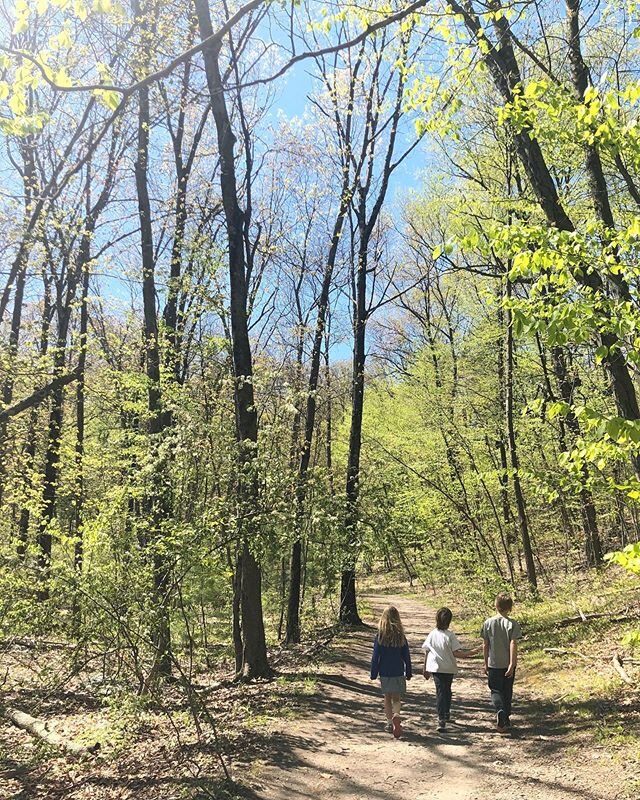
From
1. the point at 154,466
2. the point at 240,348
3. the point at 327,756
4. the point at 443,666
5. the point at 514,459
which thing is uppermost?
the point at 240,348

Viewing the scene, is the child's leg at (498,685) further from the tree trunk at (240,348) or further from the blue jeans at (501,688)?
the tree trunk at (240,348)

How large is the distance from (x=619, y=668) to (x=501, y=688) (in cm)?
197

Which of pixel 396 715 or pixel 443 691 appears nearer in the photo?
pixel 396 715

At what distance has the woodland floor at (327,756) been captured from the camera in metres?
5.14

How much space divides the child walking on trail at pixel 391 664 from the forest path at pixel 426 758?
1.24ft

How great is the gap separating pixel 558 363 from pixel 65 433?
13.7 m

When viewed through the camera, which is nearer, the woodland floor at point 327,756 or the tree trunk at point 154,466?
the woodland floor at point 327,756

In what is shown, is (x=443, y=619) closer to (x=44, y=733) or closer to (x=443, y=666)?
(x=443, y=666)

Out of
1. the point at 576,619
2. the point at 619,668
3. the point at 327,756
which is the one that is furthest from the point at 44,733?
the point at 576,619

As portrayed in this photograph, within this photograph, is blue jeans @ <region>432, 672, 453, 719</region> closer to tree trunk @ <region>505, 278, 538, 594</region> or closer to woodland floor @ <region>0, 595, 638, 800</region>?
woodland floor @ <region>0, 595, 638, 800</region>

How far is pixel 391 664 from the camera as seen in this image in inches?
266

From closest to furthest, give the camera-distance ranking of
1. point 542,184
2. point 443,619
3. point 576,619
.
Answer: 1. point 542,184
2. point 443,619
3. point 576,619

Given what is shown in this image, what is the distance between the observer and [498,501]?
57.4ft

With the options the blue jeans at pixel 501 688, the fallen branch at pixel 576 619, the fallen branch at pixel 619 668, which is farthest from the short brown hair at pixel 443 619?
the fallen branch at pixel 576 619
